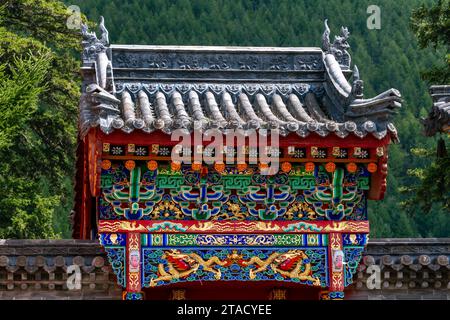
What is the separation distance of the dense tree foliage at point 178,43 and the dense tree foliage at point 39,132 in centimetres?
2

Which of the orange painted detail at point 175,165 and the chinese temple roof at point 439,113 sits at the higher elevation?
the chinese temple roof at point 439,113

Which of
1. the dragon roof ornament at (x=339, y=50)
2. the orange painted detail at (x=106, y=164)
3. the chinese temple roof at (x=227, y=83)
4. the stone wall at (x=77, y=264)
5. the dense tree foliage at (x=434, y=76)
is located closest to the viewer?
the orange painted detail at (x=106, y=164)

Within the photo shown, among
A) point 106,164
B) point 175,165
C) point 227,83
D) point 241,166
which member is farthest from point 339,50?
point 106,164

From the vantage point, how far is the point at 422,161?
43.2 m

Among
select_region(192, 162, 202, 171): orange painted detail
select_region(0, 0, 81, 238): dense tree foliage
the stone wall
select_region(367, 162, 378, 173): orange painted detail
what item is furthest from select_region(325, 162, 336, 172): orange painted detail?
select_region(0, 0, 81, 238): dense tree foliage

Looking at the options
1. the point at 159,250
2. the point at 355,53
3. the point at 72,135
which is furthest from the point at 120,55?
the point at 355,53

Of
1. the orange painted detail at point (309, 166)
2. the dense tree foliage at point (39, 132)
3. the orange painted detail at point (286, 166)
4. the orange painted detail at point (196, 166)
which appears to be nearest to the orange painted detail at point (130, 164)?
the orange painted detail at point (196, 166)

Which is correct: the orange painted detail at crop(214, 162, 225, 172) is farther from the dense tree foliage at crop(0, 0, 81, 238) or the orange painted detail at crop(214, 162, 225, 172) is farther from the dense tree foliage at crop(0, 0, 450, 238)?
the dense tree foliage at crop(0, 0, 81, 238)

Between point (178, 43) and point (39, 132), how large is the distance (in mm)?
16962

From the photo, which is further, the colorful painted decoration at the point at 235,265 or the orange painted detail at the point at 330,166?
the orange painted detail at the point at 330,166

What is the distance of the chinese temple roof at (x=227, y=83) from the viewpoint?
15.3 meters

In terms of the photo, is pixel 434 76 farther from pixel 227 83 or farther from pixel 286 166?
pixel 286 166

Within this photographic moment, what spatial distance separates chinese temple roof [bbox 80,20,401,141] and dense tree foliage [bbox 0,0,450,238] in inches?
335

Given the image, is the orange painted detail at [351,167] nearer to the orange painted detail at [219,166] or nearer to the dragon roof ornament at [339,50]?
the orange painted detail at [219,166]
